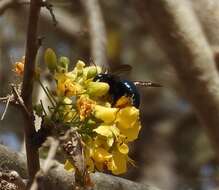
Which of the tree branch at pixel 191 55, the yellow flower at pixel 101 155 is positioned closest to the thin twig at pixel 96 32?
the tree branch at pixel 191 55

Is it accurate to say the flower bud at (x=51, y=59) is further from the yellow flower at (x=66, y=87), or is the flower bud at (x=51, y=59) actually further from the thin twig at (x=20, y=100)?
the thin twig at (x=20, y=100)

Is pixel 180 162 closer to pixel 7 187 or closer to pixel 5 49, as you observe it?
pixel 5 49

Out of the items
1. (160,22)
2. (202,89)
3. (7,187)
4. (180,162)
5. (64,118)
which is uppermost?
(180,162)

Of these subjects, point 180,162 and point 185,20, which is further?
point 180,162

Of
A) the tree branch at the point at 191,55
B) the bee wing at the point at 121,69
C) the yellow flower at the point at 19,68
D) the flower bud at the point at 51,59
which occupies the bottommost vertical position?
the yellow flower at the point at 19,68

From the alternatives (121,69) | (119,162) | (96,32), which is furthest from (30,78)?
(96,32)

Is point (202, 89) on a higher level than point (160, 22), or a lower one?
lower

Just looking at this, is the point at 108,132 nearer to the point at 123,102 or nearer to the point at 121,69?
the point at 123,102

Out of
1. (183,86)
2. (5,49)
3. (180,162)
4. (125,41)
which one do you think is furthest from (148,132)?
(183,86)
